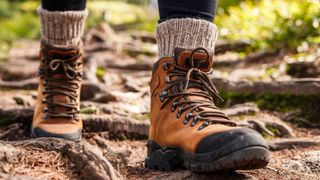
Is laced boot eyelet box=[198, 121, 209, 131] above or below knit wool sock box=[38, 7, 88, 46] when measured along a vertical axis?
below

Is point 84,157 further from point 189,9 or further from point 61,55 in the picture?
point 61,55

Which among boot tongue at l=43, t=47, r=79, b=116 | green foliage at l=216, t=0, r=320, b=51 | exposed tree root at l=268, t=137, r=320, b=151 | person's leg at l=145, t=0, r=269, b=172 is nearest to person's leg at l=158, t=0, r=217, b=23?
person's leg at l=145, t=0, r=269, b=172

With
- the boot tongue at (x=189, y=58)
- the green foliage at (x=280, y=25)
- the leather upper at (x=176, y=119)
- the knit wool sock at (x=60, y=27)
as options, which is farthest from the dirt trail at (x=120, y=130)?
the knit wool sock at (x=60, y=27)

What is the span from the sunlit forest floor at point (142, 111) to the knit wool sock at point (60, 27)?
0.60 metres

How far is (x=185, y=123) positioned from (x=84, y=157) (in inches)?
18.2

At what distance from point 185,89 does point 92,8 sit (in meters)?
15.7

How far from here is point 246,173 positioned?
2.02 meters

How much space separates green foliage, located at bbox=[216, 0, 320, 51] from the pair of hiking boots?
340 cm

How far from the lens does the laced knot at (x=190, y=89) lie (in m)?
2.07

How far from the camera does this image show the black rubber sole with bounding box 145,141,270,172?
1743 millimetres

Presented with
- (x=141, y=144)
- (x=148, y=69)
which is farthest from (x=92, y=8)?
(x=141, y=144)

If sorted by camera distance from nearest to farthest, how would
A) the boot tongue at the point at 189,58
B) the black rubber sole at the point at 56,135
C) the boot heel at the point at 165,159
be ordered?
the boot heel at the point at 165,159 < the boot tongue at the point at 189,58 < the black rubber sole at the point at 56,135

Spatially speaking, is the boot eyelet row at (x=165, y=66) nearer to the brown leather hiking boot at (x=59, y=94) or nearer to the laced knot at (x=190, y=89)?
the laced knot at (x=190, y=89)

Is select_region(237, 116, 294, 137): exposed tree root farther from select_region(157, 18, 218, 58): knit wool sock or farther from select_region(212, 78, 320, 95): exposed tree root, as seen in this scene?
select_region(157, 18, 218, 58): knit wool sock
